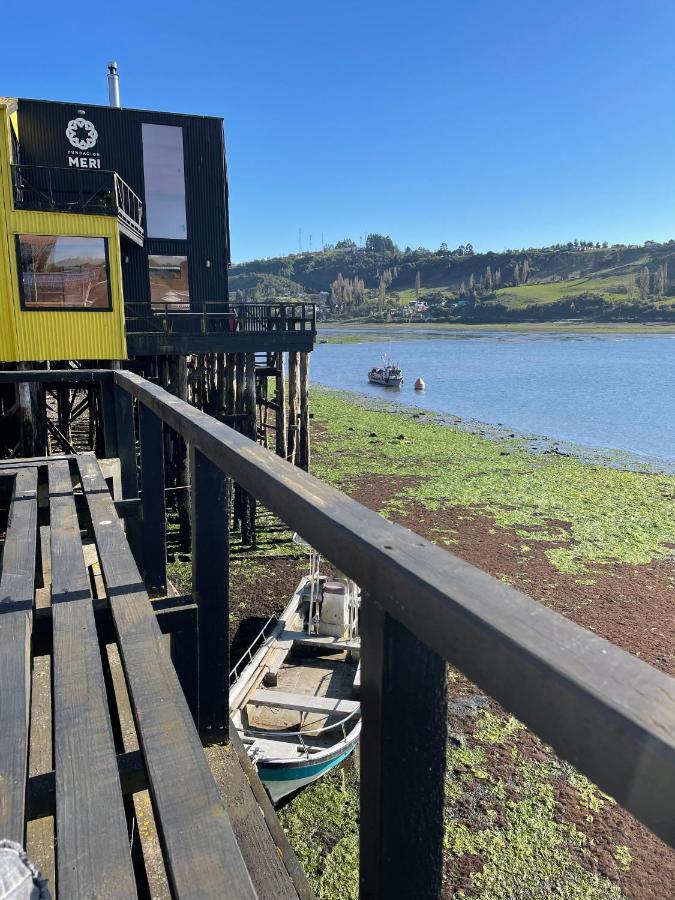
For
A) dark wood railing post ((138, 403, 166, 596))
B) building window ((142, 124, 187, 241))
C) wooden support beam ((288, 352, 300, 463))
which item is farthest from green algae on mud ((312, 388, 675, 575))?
dark wood railing post ((138, 403, 166, 596))

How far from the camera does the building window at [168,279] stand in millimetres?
17688

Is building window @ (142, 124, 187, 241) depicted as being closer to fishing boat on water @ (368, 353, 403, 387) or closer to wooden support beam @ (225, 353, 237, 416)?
wooden support beam @ (225, 353, 237, 416)

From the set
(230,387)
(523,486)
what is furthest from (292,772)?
(523,486)

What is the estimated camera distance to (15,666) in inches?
73.2

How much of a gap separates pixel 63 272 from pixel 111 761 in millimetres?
12622

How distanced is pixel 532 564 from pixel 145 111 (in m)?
14.4

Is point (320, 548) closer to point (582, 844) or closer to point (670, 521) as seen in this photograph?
point (582, 844)

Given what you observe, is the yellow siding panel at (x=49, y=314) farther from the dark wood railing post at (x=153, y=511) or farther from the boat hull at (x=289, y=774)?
the dark wood railing post at (x=153, y=511)

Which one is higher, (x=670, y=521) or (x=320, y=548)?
(x=320, y=548)

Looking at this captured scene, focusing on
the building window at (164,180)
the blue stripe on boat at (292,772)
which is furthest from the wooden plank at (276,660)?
the building window at (164,180)

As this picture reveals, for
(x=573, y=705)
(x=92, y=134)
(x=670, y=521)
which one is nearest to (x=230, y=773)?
(x=573, y=705)

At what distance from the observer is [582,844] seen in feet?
23.9

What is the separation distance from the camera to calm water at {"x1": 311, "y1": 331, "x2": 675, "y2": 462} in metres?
36.5

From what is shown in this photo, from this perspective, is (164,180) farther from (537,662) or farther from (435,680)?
(537,662)
